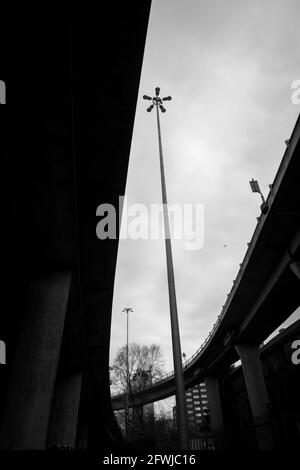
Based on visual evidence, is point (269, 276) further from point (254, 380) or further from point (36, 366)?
point (36, 366)

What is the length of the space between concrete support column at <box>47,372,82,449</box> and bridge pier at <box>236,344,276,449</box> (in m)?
13.4

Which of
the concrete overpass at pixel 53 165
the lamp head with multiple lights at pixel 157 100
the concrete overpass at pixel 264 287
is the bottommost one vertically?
the concrete overpass at pixel 53 165

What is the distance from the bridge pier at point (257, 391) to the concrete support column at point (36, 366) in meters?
18.9

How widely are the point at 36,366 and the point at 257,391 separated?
23726 millimetres

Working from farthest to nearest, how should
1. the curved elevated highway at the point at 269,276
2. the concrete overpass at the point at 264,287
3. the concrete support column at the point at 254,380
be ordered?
the concrete support column at the point at 254,380 < the concrete overpass at the point at 264,287 < the curved elevated highway at the point at 269,276

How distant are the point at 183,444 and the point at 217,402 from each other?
1496 inches

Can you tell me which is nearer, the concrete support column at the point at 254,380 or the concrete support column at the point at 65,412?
the concrete support column at the point at 65,412

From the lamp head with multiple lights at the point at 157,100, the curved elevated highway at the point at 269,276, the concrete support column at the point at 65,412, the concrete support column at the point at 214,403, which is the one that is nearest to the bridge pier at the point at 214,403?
the concrete support column at the point at 214,403

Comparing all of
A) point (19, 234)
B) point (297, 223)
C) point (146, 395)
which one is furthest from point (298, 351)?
point (146, 395)

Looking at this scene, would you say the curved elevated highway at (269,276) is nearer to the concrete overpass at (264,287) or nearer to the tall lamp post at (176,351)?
the concrete overpass at (264,287)

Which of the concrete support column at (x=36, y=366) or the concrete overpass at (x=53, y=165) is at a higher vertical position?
the concrete overpass at (x=53, y=165)

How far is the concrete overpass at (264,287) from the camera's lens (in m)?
13.6

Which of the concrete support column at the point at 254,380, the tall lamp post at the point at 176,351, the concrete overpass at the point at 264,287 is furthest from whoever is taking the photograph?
the concrete support column at the point at 254,380
